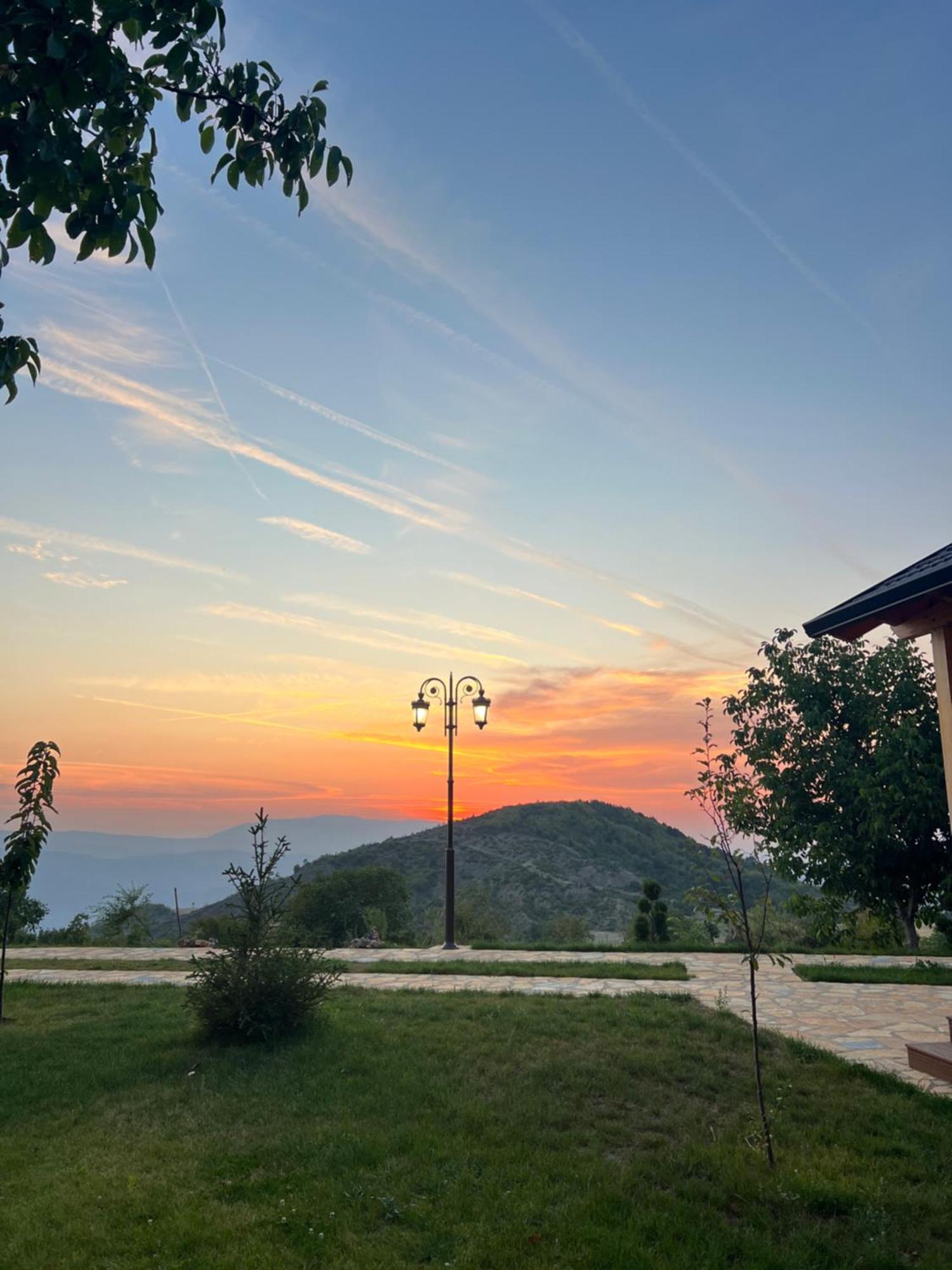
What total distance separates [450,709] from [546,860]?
97.4 ft

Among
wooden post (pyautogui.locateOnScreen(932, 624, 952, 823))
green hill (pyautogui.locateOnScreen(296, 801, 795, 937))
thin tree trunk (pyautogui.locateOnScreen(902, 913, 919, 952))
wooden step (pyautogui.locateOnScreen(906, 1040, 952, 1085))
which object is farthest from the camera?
green hill (pyautogui.locateOnScreen(296, 801, 795, 937))

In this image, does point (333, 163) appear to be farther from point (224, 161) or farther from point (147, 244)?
point (147, 244)

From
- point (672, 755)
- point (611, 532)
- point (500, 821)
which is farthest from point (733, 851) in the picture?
point (500, 821)

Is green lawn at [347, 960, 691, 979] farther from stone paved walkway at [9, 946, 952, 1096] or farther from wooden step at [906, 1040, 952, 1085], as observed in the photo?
wooden step at [906, 1040, 952, 1085]

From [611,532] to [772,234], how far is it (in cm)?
541

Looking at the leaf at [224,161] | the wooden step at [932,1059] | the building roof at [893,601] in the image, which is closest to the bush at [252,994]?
the wooden step at [932,1059]

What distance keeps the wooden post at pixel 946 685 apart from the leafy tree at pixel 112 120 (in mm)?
4775

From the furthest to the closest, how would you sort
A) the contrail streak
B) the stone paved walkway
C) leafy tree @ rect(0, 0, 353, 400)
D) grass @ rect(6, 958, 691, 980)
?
grass @ rect(6, 958, 691, 980) < the contrail streak < the stone paved walkway < leafy tree @ rect(0, 0, 353, 400)

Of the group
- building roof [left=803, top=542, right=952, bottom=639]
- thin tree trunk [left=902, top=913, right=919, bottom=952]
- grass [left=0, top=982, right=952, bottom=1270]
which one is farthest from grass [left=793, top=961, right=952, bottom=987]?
building roof [left=803, top=542, right=952, bottom=639]

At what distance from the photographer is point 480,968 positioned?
37.0 feet

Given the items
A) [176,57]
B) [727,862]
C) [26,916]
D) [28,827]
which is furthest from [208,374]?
[26,916]

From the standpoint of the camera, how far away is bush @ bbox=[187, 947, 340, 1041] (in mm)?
6805

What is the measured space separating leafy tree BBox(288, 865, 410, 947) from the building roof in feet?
50.2

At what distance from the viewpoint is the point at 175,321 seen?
10531mm
